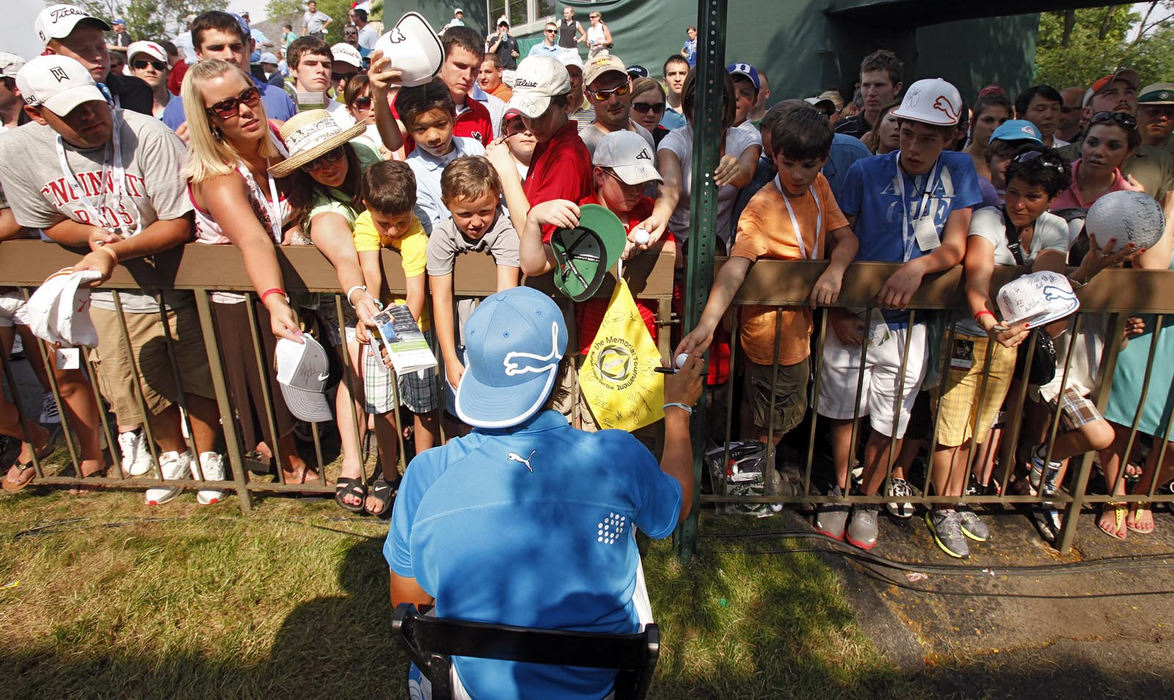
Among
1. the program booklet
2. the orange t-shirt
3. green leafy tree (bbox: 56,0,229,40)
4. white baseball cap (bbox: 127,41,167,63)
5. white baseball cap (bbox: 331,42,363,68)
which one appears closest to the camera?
the program booklet

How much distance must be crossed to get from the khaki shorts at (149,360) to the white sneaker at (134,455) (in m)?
0.11

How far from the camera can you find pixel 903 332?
3340 mm

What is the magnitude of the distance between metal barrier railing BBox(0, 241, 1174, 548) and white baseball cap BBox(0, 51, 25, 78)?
2.67 metres

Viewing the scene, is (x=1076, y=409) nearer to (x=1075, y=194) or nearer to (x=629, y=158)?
(x=1075, y=194)

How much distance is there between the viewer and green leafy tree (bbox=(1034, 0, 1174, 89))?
1773 cm

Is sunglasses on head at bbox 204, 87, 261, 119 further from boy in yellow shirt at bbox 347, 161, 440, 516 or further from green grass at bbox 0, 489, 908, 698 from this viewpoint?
green grass at bbox 0, 489, 908, 698

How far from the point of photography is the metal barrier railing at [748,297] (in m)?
2.96

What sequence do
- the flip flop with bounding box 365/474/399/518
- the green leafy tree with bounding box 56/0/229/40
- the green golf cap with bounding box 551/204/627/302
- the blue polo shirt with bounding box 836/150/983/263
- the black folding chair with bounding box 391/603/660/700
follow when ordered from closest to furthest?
the black folding chair with bounding box 391/603/660/700 → the green golf cap with bounding box 551/204/627/302 → the blue polo shirt with bounding box 836/150/983/263 → the flip flop with bounding box 365/474/399/518 → the green leafy tree with bounding box 56/0/229/40

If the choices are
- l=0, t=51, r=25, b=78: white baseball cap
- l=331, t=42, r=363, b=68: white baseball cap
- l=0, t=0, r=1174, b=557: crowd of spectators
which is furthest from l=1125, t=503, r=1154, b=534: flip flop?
l=0, t=51, r=25, b=78: white baseball cap

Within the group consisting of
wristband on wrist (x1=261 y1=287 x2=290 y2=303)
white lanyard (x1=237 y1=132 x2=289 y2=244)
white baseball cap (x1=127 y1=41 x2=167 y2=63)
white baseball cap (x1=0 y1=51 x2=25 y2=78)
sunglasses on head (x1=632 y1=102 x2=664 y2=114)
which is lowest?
wristband on wrist (x1=261 y1=287 x2=290 y2=303)

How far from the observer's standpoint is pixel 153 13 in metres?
38.5

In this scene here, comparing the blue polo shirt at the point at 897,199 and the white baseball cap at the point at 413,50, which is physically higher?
the white baseball cap at the point at 413,50

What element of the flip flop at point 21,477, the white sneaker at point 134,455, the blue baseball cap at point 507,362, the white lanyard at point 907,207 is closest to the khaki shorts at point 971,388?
the white lanyard at point 907,207

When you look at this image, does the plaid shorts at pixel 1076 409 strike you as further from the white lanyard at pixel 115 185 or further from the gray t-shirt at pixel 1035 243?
the white lanyard at pixel 115 185
